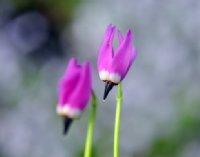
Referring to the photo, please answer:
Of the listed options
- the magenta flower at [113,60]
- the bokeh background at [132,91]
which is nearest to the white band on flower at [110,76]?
the magenta flower at [113,60]

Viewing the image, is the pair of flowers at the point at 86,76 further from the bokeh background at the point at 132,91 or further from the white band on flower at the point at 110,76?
the bokeh background at the point at 132,91

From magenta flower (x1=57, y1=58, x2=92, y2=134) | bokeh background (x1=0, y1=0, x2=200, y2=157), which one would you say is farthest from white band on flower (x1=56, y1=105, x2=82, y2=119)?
bokeh background (x1=0, y1=0, x2=200, y2=157)

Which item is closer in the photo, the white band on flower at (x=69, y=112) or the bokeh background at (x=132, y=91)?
the white band on flower at (x=69, y=112)

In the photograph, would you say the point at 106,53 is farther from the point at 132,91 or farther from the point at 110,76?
the point at 132,91

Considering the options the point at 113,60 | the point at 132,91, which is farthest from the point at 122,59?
the point at 132,91

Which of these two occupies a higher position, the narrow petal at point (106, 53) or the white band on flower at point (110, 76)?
the narrow petal at point (106, 53)

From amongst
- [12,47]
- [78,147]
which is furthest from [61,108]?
[12,47]
